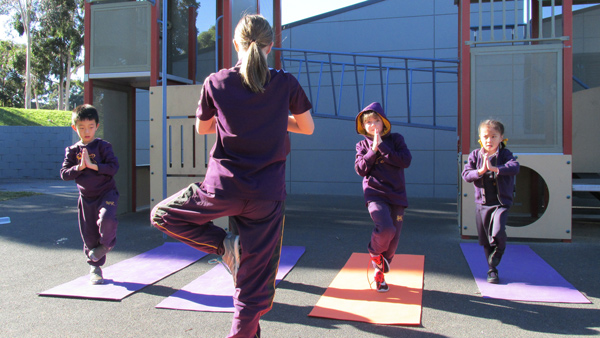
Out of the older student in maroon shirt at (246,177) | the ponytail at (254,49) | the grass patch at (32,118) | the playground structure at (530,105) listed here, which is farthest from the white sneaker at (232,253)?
the grass patch at (32,118)

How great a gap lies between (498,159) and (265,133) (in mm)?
2847

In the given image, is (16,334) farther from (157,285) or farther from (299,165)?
(299,165)

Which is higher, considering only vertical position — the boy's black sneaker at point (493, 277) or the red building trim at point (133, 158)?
the red building trim at point (133, 158)

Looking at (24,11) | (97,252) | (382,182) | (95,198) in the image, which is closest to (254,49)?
(382,182)

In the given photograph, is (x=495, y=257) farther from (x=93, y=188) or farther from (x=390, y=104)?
(x=390, y=104)

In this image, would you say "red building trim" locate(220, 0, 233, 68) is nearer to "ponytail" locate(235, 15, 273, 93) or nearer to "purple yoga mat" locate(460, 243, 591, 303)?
"purple yoga mat" locate(460, 243, 591, 303)

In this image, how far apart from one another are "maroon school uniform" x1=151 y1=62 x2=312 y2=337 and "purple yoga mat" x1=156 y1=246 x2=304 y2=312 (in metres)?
1.31

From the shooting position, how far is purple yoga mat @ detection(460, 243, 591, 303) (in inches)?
144

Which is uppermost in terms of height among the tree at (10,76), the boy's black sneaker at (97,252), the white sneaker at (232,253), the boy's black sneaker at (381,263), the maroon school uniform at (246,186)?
the tree at (10,76)

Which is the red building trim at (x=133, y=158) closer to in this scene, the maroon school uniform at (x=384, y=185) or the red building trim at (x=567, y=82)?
the maroon school uniform at (x=384, y=185)

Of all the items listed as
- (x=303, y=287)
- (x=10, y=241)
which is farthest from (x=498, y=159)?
(x=10, y=241)

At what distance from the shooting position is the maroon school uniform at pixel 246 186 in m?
2.05

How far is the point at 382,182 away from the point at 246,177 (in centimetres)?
203

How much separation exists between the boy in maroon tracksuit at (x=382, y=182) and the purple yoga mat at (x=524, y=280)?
84 cm
